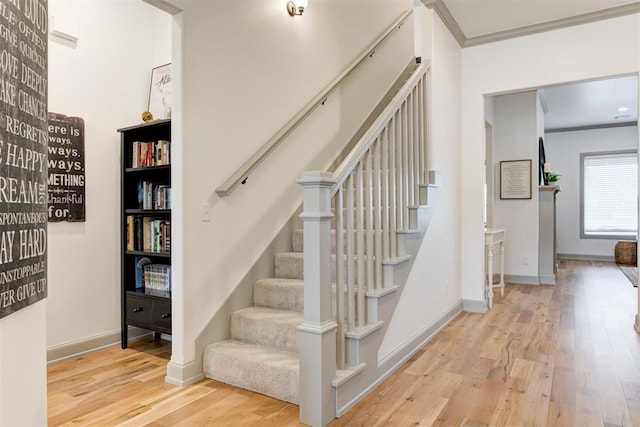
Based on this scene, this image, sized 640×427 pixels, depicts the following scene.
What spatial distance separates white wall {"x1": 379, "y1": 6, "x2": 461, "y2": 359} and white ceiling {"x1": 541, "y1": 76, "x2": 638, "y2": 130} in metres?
2.03

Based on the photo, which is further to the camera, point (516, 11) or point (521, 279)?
point (521, 279)

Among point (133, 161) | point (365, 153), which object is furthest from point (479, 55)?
point (133, 161)

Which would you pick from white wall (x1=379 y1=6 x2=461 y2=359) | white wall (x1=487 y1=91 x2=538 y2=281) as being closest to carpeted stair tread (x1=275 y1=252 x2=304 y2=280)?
white wall (x1=379 y1=6 x2=461 y2=359)

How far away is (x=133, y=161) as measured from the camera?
3.14 metres

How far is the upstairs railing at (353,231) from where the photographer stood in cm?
200

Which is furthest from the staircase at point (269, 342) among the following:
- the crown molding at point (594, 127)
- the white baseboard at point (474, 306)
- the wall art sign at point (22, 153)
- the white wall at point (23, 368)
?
the crown molding at point (594, 127)

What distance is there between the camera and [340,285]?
219 centimetres

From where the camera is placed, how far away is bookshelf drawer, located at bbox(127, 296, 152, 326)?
9.79 feet

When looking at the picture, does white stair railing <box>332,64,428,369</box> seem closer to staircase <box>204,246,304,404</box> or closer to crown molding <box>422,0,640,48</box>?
staircase <box>204,246,304,404</box>

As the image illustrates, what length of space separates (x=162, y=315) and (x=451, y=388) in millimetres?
1905

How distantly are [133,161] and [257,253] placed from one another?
1145 millimetres

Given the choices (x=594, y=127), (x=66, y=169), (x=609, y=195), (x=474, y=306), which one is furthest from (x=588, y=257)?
(x=66, y=169)

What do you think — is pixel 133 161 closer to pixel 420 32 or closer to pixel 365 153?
pixel 365 153

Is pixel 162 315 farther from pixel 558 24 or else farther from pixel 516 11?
pixel 558 24
